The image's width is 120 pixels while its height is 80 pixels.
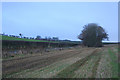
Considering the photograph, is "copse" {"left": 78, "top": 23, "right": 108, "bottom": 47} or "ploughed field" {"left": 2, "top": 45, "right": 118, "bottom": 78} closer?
"ploughed field" {"left": 2, "top": 45, "right": 118, "bottom": 78}

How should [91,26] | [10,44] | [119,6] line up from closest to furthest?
[119,6], [10,44], [91,26]

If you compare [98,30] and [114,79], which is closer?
[114,79]

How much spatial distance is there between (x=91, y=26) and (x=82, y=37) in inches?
215

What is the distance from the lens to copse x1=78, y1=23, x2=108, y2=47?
1953 inches

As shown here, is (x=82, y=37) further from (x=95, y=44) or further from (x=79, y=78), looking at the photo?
(x=79, y=78)

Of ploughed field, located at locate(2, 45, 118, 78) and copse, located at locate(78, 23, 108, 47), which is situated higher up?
copse, located at locate(78, 23, 108, 47)

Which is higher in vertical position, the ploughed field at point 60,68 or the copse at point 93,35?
the copse at point 93,35

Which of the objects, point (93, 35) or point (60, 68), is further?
point (93, 35)

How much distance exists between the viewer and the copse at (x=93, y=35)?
49594 mm

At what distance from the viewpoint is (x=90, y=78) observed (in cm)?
604

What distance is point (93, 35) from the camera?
49.9 m

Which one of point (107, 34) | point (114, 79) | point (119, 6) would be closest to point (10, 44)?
point (119, 6)

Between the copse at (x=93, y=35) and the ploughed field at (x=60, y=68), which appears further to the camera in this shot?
the copse at (x=93, y=35)

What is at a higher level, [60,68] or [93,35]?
[93,35]
